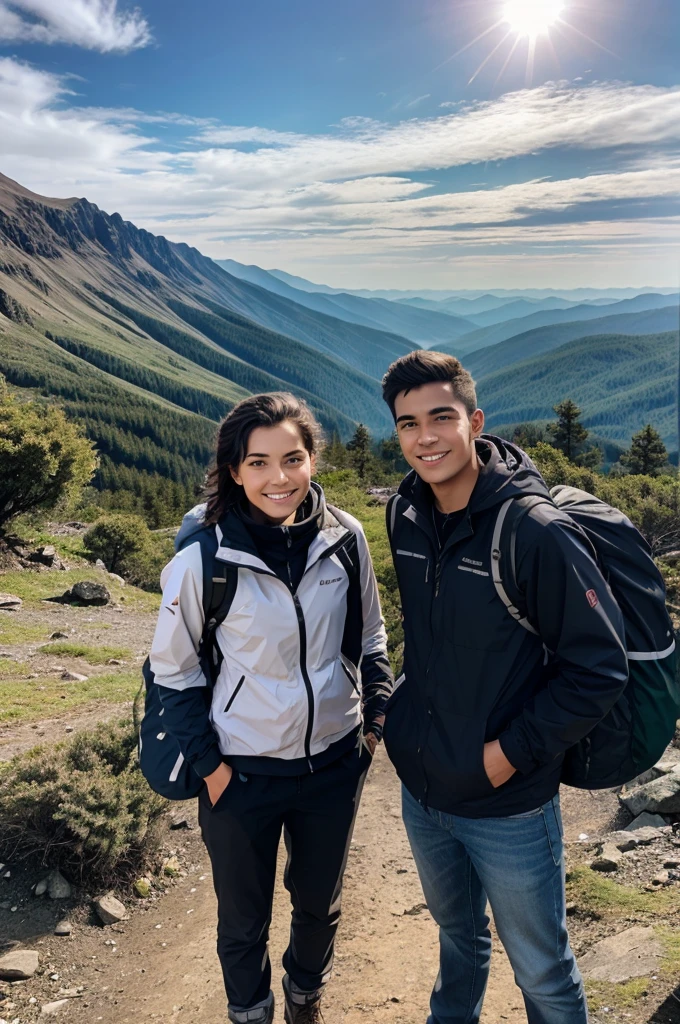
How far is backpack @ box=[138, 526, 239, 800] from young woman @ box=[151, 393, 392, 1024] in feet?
0.13

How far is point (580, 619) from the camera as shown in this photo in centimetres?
249

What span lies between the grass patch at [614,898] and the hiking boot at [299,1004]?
2.39 m

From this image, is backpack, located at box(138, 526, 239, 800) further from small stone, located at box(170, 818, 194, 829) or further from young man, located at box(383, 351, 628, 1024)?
small stone, located at box(170, 818, 194, 829)

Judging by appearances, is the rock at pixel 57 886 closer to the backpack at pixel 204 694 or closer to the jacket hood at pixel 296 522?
the backpack at pixel 204 694

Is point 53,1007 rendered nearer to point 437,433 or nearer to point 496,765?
point 496,765

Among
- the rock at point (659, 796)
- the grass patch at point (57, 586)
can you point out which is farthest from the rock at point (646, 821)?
the grass patch at point (57, 586)

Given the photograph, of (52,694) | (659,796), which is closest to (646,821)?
(659,796)

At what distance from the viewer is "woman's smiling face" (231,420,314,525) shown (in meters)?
3.25

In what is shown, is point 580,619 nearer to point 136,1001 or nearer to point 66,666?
point 136,1001

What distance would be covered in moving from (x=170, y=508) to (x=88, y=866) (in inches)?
3778

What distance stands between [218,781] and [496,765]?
1.32 meters

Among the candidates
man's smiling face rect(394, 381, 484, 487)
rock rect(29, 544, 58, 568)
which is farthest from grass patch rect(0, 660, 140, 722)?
rock rect(29, 544, 58, 568)

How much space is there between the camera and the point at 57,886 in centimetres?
551

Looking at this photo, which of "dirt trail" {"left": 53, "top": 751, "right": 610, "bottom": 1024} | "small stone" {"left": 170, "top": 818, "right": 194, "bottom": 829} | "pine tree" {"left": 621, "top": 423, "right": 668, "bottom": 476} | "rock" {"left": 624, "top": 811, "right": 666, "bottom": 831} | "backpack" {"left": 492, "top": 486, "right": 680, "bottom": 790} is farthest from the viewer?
"pine tree" {"left": 621, "top": 423, "right": 668, "bottom": 476}
